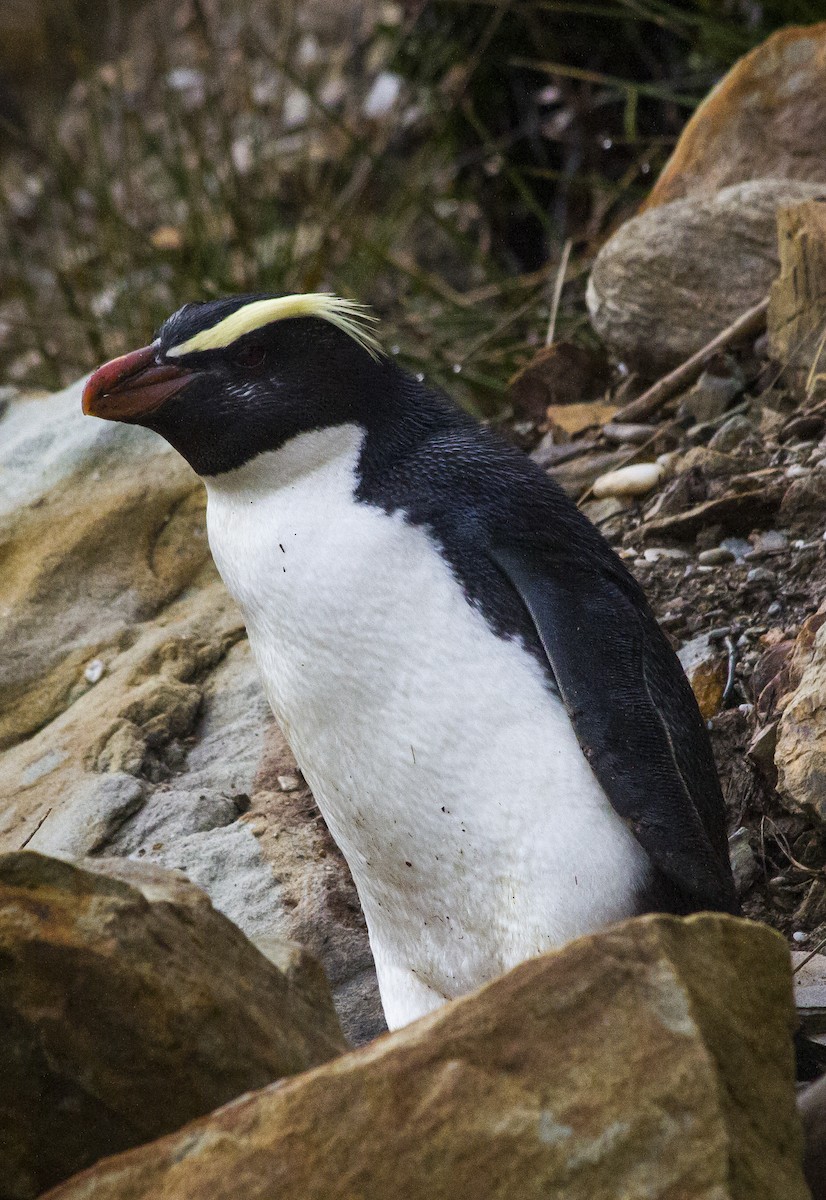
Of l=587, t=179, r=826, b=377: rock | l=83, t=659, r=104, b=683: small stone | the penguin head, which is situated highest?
the penguin head

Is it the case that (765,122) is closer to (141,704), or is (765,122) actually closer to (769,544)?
(769,544)

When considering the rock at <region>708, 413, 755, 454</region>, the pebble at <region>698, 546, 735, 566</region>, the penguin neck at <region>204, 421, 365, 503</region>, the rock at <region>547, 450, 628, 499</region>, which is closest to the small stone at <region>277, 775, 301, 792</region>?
the penguin neck at <region>204, 421, 365, 503</region>

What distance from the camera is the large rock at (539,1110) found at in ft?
3.75

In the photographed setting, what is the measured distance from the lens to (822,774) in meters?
2.10

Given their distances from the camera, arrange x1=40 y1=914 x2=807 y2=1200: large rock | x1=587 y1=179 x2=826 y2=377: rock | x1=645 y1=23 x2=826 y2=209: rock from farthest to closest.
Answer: x1=645 y1=23 x2=826 y2=209: rock < x1=587 y1=179 x2=826 y2=377: rock < x1=40 y1=914 x2=807 y2=1200: large rock

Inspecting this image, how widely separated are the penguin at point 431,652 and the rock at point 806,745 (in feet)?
0.49

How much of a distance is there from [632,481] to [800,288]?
1.72 ft

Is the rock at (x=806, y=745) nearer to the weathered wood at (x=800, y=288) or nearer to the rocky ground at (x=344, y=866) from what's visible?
the rocky ground at (x=344, y=866)

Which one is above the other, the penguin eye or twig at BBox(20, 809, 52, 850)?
the penguin eye

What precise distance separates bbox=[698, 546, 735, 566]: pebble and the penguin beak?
1.16 metres

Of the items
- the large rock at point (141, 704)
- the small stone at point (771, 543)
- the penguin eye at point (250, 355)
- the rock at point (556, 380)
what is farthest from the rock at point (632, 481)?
the penguin eye at point (250, 355)

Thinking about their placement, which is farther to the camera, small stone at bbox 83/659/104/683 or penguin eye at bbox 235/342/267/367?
small stone at bbox 83/659/104/683

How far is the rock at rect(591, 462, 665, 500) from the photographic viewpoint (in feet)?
10.1

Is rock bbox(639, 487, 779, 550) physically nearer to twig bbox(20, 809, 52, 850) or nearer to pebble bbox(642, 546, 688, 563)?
pebble bbox(642, 546, 688, 563)
